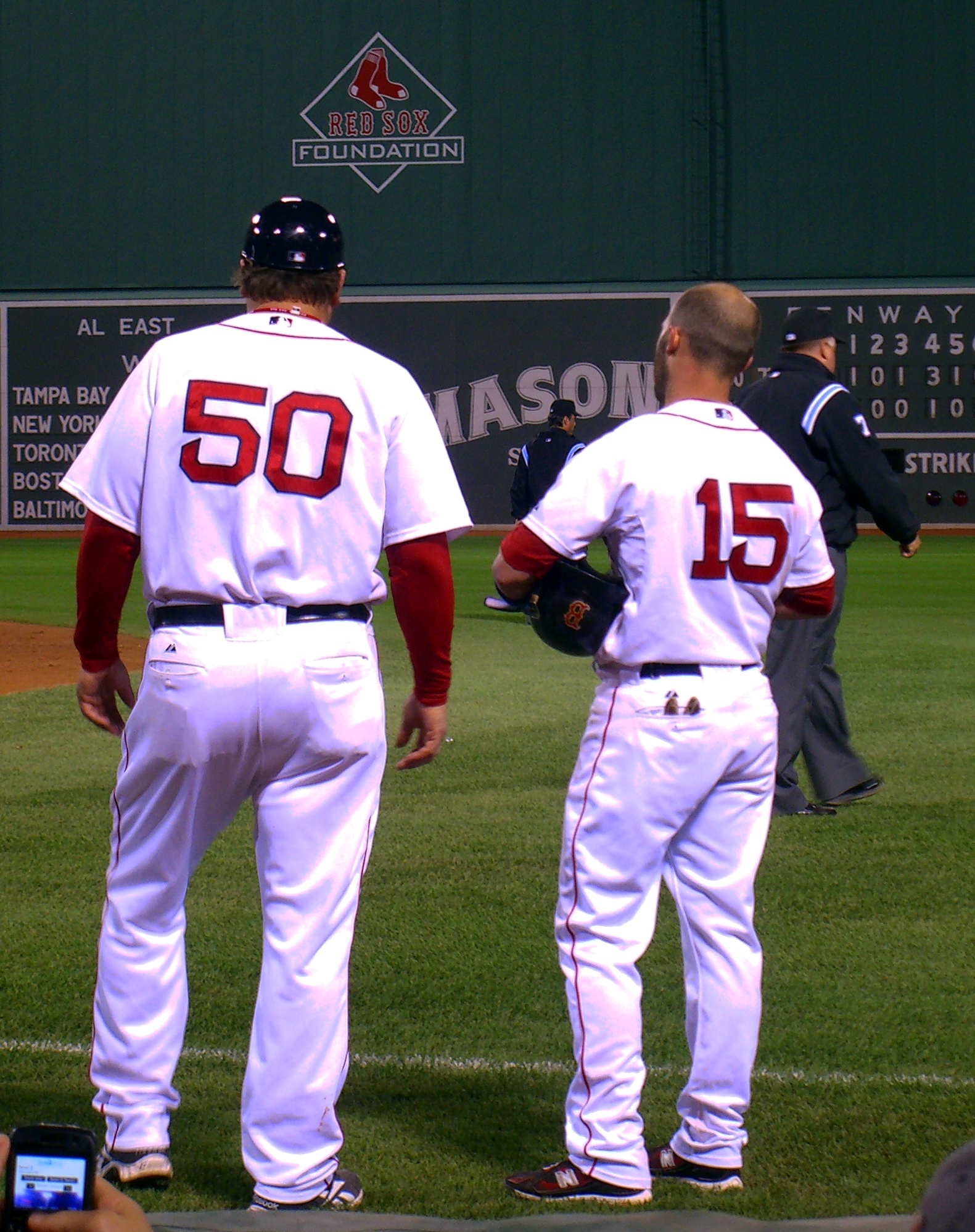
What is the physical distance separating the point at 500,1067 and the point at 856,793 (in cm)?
332

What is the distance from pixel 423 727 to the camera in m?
3.15

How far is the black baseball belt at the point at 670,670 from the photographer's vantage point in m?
2.94

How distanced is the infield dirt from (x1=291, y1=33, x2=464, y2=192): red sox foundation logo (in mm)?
14009

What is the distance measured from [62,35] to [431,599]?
2523 cm

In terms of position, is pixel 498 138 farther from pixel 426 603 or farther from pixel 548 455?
pixel 426 603

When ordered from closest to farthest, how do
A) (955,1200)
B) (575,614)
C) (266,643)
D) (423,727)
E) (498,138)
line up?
(955,1200) < (266,643) < (575,614) < (423,727) < (498,138)

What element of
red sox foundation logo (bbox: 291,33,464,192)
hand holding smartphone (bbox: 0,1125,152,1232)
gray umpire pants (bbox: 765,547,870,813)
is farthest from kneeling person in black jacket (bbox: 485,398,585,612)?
red sox foundation logo (bbox: 291,33,464,192)

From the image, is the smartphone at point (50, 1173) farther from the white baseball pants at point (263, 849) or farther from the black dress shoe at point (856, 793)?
the black dress shoe at point (856, 793)

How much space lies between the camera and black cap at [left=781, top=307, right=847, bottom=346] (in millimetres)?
6414

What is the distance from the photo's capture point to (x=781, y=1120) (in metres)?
3.35

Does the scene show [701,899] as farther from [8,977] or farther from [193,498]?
[8,977]

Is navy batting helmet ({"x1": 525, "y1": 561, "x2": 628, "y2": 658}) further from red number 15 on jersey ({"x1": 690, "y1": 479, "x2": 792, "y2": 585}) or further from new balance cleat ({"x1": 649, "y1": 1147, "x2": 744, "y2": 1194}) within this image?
new balance cleat ({"x1": 649, "y1": 1147, "x2": 744, "y2": 1194})

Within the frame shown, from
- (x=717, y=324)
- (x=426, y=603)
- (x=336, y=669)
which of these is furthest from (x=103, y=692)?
→ (x=717, y=324)

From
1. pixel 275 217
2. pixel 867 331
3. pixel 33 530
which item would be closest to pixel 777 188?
pixel 867 331
